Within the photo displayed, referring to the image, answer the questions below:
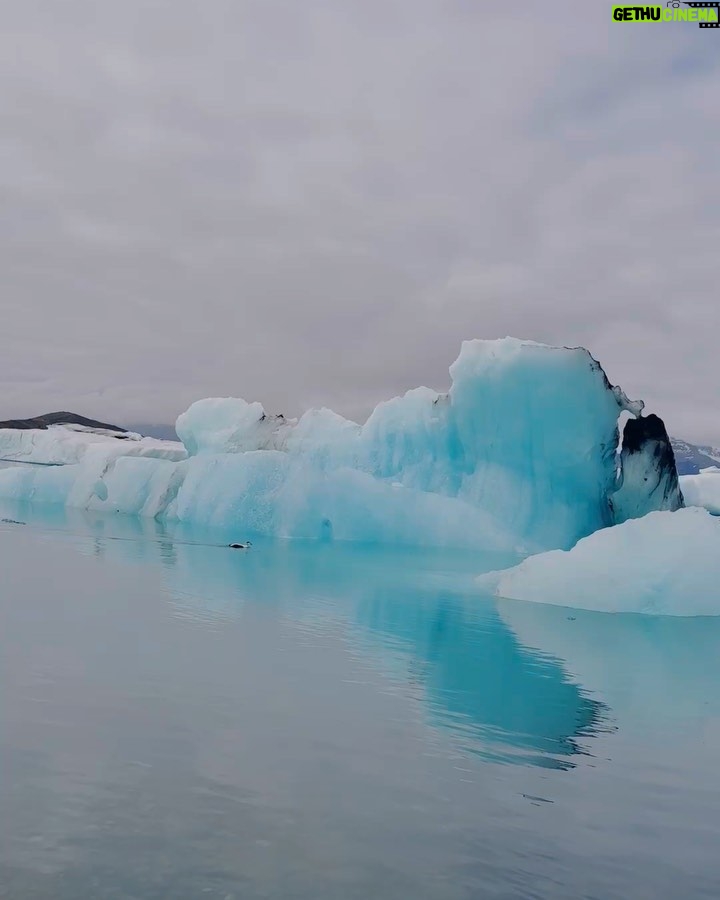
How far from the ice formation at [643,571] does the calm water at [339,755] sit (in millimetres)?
2443

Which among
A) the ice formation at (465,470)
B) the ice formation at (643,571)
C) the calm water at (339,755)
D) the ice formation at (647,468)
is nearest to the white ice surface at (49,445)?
the ice formation at (465,470)

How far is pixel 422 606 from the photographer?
42.7 feet

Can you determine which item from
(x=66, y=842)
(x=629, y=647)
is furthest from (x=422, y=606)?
(x=66, y=842)

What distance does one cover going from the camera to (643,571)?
13930mm

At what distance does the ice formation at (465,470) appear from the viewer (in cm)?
2353

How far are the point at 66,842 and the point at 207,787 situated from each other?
959 millimetres

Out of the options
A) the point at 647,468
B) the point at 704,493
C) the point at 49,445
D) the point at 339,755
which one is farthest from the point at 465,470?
the point at 49,445

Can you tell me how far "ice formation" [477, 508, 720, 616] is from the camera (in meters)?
13.8

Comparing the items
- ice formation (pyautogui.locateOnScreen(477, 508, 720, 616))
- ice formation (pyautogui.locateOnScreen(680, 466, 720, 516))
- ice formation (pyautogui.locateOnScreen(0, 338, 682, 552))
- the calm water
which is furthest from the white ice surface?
the calm water

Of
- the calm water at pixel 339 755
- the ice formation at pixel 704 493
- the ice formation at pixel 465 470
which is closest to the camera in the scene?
the calm water at pixel 339 755

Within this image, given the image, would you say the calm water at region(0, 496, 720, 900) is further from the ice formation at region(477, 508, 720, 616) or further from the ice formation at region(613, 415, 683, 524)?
the ice formation at region(613, 415, 683, 524)

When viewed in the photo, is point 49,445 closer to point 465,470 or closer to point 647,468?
point 465,470

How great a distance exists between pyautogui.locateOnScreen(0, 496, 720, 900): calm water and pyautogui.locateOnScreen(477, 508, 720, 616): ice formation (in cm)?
244

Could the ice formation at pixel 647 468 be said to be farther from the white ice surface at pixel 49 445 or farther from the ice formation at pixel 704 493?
the white ice surface at pixel 49 445
